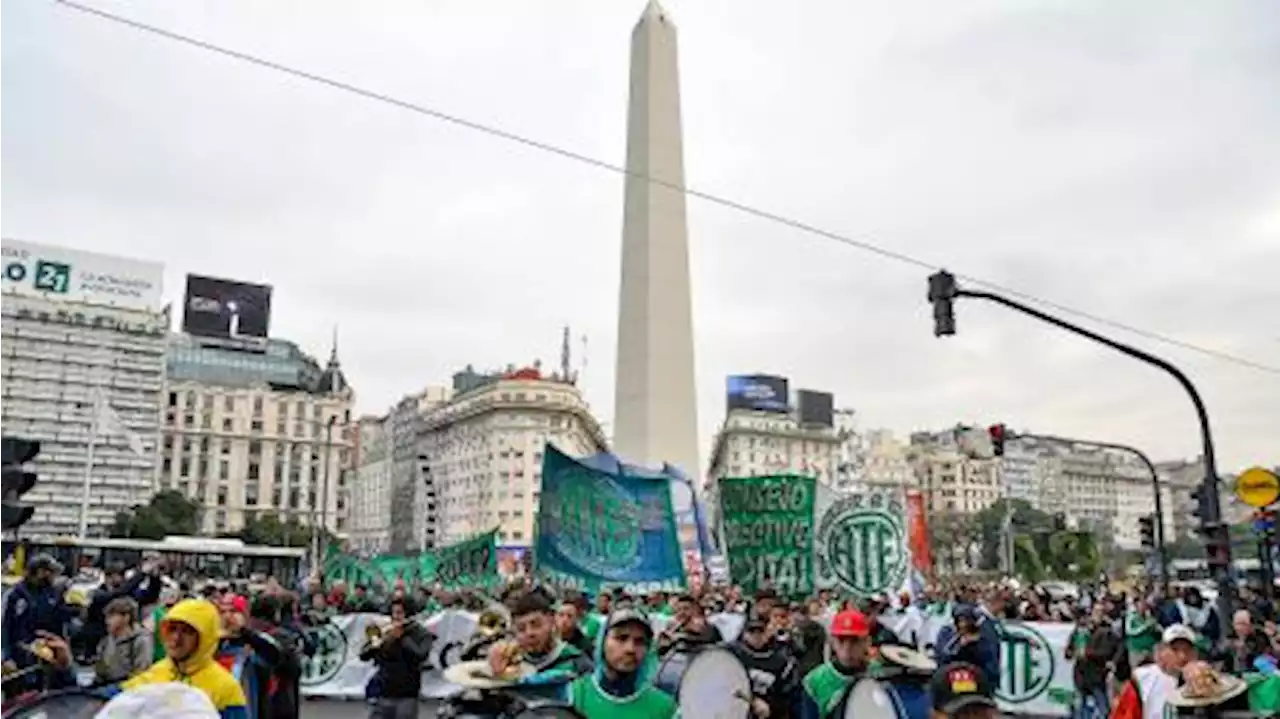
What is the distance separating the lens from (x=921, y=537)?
22344mm

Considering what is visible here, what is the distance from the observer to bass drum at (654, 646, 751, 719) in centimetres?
463

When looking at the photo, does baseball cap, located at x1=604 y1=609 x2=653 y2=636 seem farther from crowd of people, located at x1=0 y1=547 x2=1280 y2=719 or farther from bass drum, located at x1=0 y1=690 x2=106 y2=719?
bass drum, located at x1=0 y1=690 x2=106 y2=719

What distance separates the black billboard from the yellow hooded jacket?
131 m

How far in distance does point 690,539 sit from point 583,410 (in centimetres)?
9389

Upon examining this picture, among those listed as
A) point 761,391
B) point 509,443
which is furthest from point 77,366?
point 761,391

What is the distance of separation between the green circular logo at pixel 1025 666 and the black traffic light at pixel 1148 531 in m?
7.56

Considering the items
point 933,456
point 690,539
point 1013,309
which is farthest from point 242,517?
point 1013,309

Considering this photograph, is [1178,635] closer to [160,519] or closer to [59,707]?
[59,707]

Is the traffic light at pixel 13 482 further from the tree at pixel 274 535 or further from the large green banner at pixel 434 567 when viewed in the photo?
the tree at pixel 274 535

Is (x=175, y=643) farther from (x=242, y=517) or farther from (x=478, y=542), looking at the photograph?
(x=242, y=517)

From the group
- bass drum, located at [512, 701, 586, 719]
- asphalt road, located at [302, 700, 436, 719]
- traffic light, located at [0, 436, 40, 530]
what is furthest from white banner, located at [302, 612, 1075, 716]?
bass drum, located at [512, 701, 586, 719]

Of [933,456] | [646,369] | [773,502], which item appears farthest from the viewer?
[933,456]

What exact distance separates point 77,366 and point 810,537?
3390 inches

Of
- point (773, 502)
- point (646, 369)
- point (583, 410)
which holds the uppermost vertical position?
point (583, 410)
